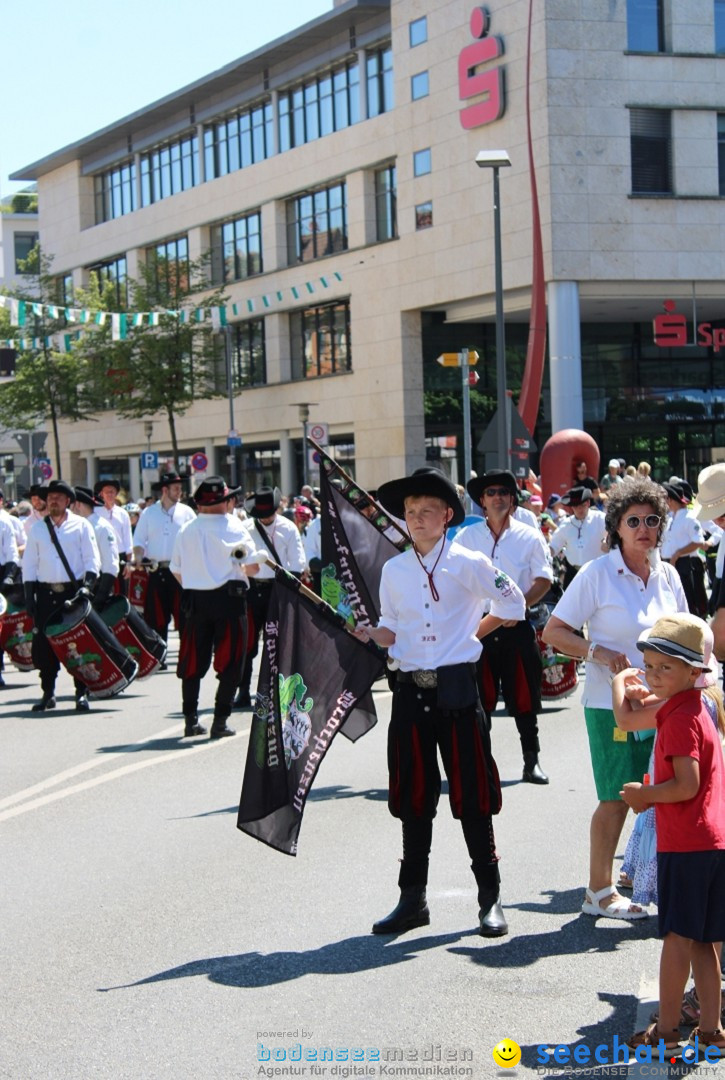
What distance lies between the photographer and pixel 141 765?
1079 cm

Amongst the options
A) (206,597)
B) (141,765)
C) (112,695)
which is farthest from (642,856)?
(112,695)

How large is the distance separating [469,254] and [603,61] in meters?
5.94

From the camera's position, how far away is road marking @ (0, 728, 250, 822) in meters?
9.35

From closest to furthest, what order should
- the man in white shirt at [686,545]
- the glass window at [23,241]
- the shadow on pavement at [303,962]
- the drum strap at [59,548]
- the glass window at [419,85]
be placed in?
1. the shadow on pavement at [303,962]
2. the drum strap at [59,548]
3. the man in white shirt at [686,545]
4. the glass window at [419,85]
5. the glass window at [23,241]

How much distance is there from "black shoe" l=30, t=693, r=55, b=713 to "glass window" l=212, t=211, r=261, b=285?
38.7m

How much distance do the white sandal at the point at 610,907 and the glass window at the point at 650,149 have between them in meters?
34.9

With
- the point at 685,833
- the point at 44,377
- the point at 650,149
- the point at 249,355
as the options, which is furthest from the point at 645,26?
the point at 685,833

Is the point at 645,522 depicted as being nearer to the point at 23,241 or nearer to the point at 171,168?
the point at 171,168

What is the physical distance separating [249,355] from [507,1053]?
159ft

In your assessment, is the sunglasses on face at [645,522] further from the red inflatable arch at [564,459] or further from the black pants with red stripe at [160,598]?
the red inflatable arch at [564,459]

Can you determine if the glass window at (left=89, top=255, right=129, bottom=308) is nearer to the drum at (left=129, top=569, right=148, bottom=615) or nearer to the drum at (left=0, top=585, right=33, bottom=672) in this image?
the drum at (left=129, top=569, right=148, bottom=615)

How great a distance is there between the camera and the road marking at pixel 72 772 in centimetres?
973

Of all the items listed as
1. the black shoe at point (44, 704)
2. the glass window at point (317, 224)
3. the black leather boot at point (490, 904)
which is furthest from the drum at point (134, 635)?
the glass window at point (317, 224)

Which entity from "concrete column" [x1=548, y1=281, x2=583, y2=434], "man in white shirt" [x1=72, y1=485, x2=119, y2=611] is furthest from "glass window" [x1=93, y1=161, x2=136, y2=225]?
"man in white shirt" [x1=72, y1=485, x2=119, y2=611]
